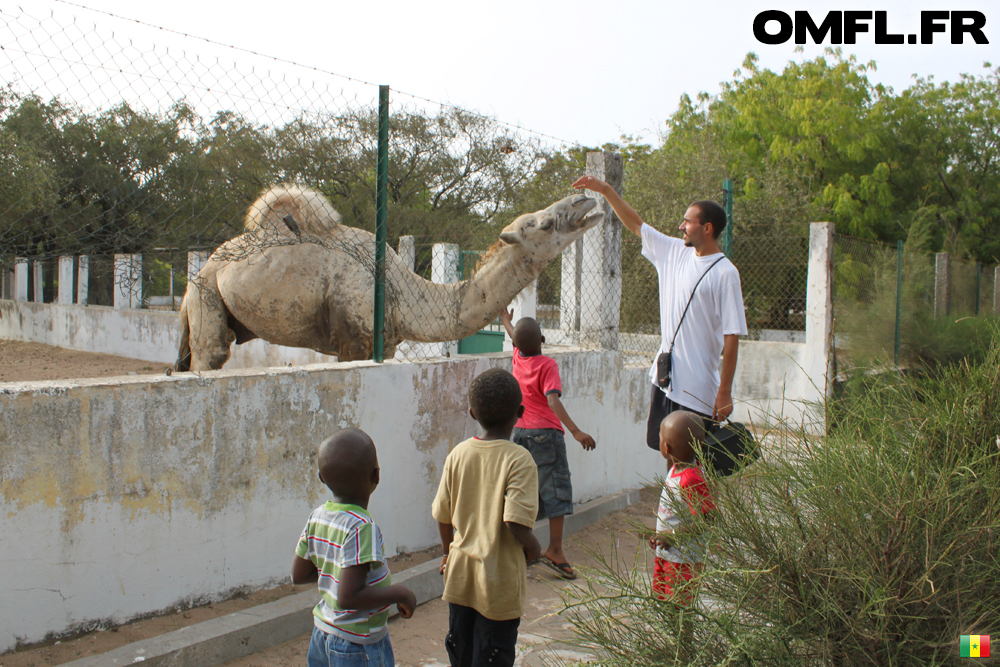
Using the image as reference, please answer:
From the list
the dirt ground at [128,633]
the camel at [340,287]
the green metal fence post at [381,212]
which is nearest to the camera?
the dirt ground at [128,633]

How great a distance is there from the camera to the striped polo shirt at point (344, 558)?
2203mm

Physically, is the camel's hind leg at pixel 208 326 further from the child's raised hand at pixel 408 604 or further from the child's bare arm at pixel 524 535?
the child's raised hand at pixel 408 604

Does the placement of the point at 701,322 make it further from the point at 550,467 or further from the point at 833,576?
the point at 833,576

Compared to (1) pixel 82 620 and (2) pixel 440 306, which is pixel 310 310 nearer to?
(2) pixel 440 306

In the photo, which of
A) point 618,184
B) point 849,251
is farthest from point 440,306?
point 849,251

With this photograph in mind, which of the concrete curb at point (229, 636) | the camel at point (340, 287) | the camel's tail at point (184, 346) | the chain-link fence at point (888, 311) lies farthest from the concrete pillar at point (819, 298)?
the camel's tail at point (184, 346)

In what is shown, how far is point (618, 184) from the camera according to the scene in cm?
617

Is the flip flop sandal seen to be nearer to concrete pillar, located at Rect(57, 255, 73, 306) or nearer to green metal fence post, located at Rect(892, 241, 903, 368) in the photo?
green metal fence post, located at Rect(892, 241, 903, 368)

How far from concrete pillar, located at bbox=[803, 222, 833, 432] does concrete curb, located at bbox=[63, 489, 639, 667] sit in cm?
734

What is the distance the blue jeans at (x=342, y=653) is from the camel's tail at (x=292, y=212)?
267 cm

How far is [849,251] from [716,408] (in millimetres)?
10301

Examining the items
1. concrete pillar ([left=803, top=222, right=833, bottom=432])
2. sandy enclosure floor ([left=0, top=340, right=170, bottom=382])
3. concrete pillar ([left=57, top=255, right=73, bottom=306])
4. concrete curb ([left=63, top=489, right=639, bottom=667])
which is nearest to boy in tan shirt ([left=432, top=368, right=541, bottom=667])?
concrete curb ([left=63, top=489, right=639, bottom=667])

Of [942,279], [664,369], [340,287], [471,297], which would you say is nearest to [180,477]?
[340,287]

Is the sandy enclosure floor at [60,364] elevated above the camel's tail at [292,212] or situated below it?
below
